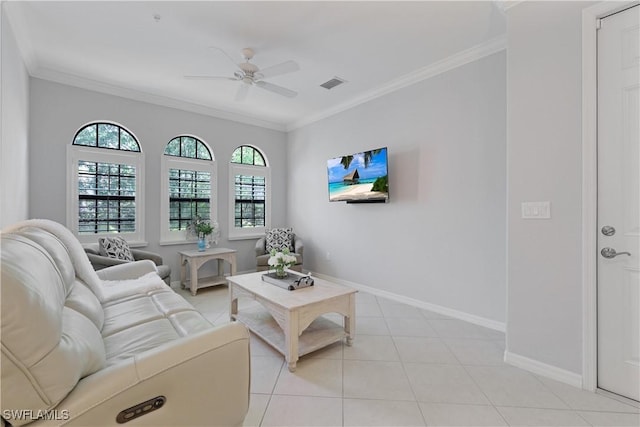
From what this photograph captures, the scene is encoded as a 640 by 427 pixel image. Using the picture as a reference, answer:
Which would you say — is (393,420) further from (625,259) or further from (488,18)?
(488,18)

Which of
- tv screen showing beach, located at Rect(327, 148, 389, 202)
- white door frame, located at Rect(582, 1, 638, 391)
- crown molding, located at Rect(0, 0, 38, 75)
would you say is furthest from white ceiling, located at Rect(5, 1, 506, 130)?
tv screen showing beach, located at Rect(327, 148, 389, 202)

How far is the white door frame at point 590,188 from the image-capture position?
70.6 inches

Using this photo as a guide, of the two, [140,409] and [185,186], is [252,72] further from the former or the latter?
[140,409]

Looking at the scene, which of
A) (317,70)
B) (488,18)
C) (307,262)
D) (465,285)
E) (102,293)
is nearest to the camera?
(102,293)

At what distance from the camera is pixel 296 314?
206cm

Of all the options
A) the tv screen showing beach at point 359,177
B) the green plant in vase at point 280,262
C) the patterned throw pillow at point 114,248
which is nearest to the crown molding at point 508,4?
the tv screen showing beach at point 359,177

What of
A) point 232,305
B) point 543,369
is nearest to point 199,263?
point 232,305

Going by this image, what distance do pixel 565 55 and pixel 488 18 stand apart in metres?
0.84

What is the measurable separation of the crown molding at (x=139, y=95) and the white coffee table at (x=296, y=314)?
118 inches

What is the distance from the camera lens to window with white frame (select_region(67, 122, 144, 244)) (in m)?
3.57

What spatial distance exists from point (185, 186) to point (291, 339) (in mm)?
3304

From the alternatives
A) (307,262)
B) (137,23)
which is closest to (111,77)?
(137,23)

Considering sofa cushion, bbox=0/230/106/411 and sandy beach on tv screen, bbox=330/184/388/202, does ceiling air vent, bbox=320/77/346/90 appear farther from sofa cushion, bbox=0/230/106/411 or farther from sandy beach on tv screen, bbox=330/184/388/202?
sofa cushion, bbox=0/230/106/411

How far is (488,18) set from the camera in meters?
2.42
